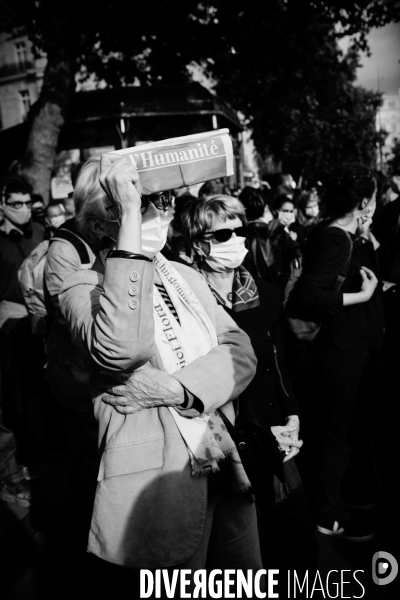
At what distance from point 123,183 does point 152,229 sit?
0.72 ft

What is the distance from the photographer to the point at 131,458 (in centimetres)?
159

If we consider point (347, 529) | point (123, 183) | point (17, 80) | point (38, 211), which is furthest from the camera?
point (17, 80)

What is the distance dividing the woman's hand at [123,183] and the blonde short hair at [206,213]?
1.19 meters

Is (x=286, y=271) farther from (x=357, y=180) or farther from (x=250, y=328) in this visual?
(x=250, y=328)

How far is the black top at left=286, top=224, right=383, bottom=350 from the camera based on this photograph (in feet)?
9.83

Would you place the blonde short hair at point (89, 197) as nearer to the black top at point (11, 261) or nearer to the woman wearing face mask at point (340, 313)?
the woman wearing face mask at point (340, 313)

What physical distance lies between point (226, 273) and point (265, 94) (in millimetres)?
20317

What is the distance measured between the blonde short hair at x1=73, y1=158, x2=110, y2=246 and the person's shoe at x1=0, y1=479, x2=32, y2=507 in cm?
263

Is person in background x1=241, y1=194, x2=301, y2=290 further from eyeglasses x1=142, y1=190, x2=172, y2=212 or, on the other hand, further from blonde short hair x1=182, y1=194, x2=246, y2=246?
eyeglasses x1=142, y1=190, x2=172, y2=212

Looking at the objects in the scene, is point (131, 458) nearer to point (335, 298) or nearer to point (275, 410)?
point (275, 410)

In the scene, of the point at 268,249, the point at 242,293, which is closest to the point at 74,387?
the point at 242,293

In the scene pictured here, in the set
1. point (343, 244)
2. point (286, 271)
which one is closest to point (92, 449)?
point (343, 244)

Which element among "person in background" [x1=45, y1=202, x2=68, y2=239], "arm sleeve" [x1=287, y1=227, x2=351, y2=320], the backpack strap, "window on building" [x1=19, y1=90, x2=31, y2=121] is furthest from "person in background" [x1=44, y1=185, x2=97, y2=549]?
"window on building" [x1=19, y1=90, x2=31, y2=121]

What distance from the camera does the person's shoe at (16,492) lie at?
3.84 meters
